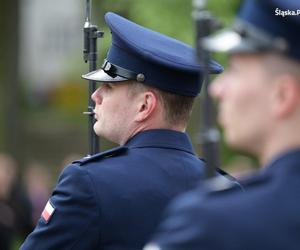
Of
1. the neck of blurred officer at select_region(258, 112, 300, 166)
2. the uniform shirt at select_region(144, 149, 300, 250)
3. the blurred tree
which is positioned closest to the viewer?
the uniform shirt at select_region(144, 149, 300, 250)

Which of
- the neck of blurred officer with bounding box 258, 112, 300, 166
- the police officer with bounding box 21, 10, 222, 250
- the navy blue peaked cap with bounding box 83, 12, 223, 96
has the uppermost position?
the neck of blurred officer with bounding box 258, 112, 300, 166

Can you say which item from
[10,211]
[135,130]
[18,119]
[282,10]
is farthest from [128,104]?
[18,119]

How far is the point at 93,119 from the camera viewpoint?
4.80 meters

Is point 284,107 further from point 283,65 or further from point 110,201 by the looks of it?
point 110,201

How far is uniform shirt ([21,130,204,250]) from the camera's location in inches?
158

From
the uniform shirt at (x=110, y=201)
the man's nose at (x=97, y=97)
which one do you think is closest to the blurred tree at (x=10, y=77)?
the man's nose at (x=97, y=97)

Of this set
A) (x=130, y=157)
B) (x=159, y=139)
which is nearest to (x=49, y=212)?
(x=130, y=157)

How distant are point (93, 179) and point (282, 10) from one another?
4.64 ft

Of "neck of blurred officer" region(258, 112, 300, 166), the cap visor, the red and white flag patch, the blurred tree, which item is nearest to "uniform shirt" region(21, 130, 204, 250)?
the red and white flag patch

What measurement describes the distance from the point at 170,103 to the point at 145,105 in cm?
10

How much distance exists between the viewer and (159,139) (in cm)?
431

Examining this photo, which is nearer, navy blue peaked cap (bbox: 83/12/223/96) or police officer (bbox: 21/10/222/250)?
police officer (bbox: 21/10/222/250)

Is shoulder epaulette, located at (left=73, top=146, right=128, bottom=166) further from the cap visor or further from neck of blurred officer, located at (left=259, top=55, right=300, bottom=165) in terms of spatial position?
neck of blurred officer, located at (left=259, top=55, right=300, bottom=165)

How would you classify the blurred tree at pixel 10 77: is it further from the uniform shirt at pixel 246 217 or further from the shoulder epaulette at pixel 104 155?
the uniform shirt at pixel 246 217
